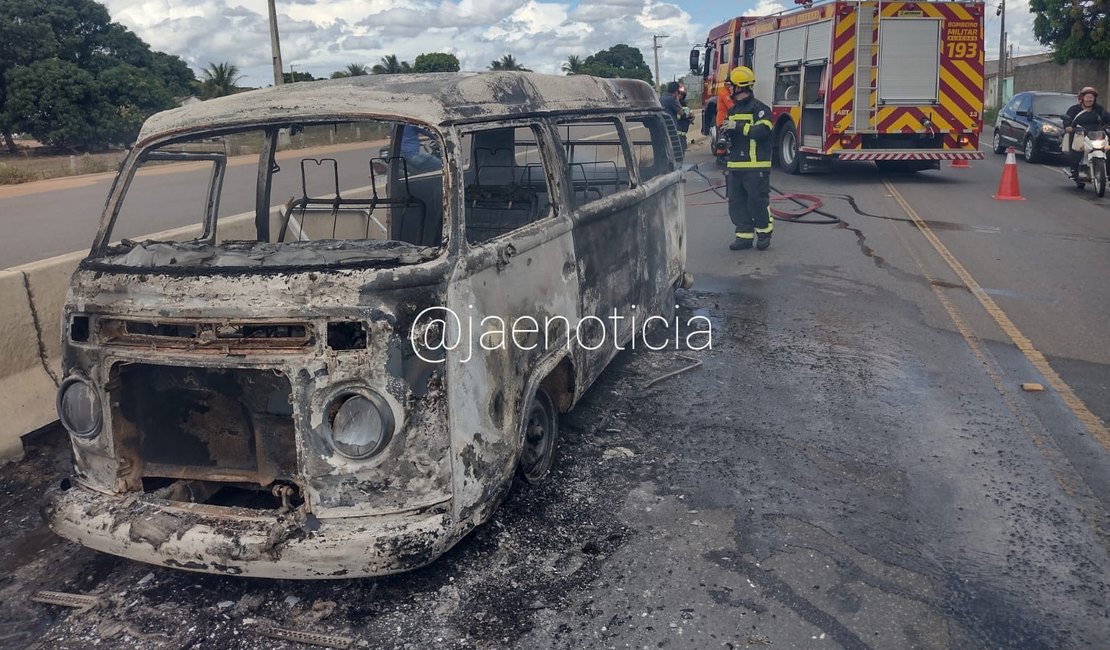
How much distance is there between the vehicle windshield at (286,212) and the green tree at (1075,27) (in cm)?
3558

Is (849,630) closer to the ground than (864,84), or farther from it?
closer to the ground

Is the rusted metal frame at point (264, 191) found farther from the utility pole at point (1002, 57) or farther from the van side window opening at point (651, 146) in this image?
the utility pole at point (1002, 57)

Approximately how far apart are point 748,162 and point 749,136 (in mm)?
307

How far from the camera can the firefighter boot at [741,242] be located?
10.4 m

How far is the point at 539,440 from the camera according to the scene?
4.38 m

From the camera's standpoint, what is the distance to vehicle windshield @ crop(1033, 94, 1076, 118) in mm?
19391

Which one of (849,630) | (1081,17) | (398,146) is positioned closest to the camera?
(849,630)

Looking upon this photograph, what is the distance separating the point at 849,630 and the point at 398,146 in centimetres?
336

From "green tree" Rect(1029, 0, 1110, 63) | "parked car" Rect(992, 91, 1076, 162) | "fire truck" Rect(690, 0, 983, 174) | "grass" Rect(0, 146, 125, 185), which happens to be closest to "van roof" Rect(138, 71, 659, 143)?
"fire truck" Rect(690, 0, 983, 174)

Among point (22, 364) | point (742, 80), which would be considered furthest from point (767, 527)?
point (742, 80)

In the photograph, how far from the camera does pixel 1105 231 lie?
37.3 feet

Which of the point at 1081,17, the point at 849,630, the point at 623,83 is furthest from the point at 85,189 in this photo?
the point at 1081,17

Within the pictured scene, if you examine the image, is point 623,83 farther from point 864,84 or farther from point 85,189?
point 85,189

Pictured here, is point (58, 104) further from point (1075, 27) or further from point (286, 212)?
point (1075, 27)
